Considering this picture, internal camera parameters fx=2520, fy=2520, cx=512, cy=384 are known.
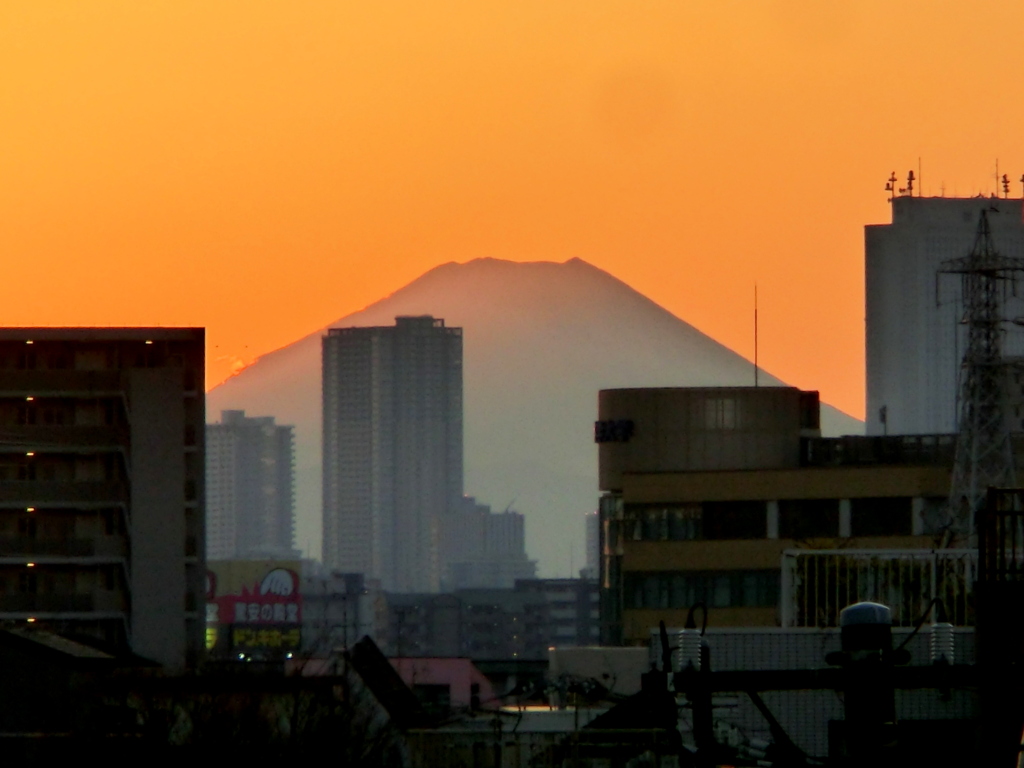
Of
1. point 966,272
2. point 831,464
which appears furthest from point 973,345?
point 831,464

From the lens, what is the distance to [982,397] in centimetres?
11656

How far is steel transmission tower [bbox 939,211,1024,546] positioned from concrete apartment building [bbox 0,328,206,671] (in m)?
36.2

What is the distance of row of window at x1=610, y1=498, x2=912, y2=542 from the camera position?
119 m

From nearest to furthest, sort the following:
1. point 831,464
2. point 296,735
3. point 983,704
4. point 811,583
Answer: point 983,704 < point 296,735 < point 811,583 < point 831,464

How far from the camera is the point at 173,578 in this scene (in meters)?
118

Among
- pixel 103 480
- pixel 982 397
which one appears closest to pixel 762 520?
pixel 982 397

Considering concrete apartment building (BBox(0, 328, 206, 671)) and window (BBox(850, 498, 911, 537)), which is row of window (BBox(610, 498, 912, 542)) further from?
concrete apartment building (BBox(0, 328, 206, 671))

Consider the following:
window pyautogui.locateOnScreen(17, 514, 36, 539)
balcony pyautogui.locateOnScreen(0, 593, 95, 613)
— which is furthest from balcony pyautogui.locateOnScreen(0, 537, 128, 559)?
balcony pyautogui.locateOnScreen(0, 593, 95, 613)

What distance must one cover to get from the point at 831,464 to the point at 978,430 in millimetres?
12867

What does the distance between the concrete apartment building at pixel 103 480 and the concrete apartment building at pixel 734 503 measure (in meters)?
20.8

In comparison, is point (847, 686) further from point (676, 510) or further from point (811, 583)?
point (676, 510)

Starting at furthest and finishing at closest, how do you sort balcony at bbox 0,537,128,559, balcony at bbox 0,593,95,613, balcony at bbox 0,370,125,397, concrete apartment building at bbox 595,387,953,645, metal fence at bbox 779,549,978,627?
1. balcony at bbox 0,370,125,397
2. concrete apartment building at bbox 595,387,953,645
3. balcony at bbox 0,537,128,559
4. balcony at bbox 0,593,95,613
5. metal fence at bbox 779,549,978,627

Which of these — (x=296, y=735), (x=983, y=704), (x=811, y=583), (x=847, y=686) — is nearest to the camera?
(x=847, y=686)

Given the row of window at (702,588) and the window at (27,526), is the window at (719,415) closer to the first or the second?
the row of window at (702,588)
